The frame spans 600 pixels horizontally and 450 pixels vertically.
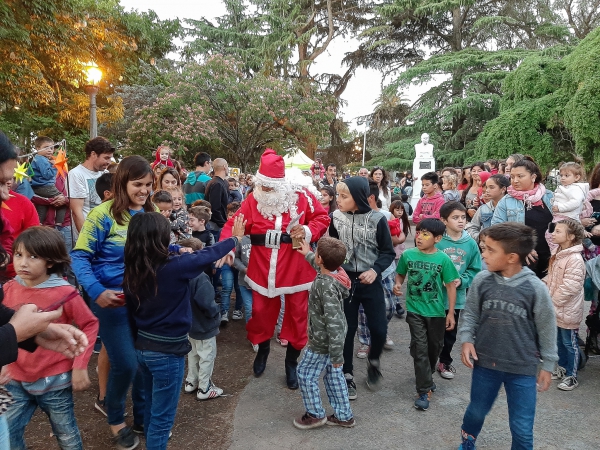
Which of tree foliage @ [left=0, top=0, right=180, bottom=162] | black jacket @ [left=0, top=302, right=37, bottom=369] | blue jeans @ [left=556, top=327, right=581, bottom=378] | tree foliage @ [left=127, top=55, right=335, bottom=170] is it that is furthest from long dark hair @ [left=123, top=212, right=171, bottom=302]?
tree foliage @ [left=127, top=55, right=335, bottom=170]

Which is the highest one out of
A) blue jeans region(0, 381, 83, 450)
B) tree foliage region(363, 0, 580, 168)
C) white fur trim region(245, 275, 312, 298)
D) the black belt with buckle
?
tree foliage region(363, 0, 580, 168)

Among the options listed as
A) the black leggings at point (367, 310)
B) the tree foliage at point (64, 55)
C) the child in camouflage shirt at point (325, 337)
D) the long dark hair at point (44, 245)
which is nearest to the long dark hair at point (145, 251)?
the long dark hair at point (44, 245)

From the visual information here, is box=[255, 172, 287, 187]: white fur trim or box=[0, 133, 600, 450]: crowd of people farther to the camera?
box=[255, 172, 287, 187]: white fur trim

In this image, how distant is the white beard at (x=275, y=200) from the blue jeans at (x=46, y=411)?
2314mm

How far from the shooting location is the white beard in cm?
430

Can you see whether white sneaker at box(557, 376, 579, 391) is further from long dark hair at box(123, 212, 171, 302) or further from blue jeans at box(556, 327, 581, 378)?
long dark hair at box(123, 212, 171, 302)

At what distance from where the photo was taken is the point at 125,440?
3139 mm

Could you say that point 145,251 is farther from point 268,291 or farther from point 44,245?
point 268,291

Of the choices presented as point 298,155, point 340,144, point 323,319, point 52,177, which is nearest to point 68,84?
point 298,155

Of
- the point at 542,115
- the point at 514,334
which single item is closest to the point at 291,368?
the point at 514,334

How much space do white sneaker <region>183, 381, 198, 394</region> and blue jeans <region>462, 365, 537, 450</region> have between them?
2405 millimetres

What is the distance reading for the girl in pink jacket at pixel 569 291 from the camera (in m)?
4.12

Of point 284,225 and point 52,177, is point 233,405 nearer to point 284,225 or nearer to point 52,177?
point 284,225

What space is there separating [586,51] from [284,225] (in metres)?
13.6
